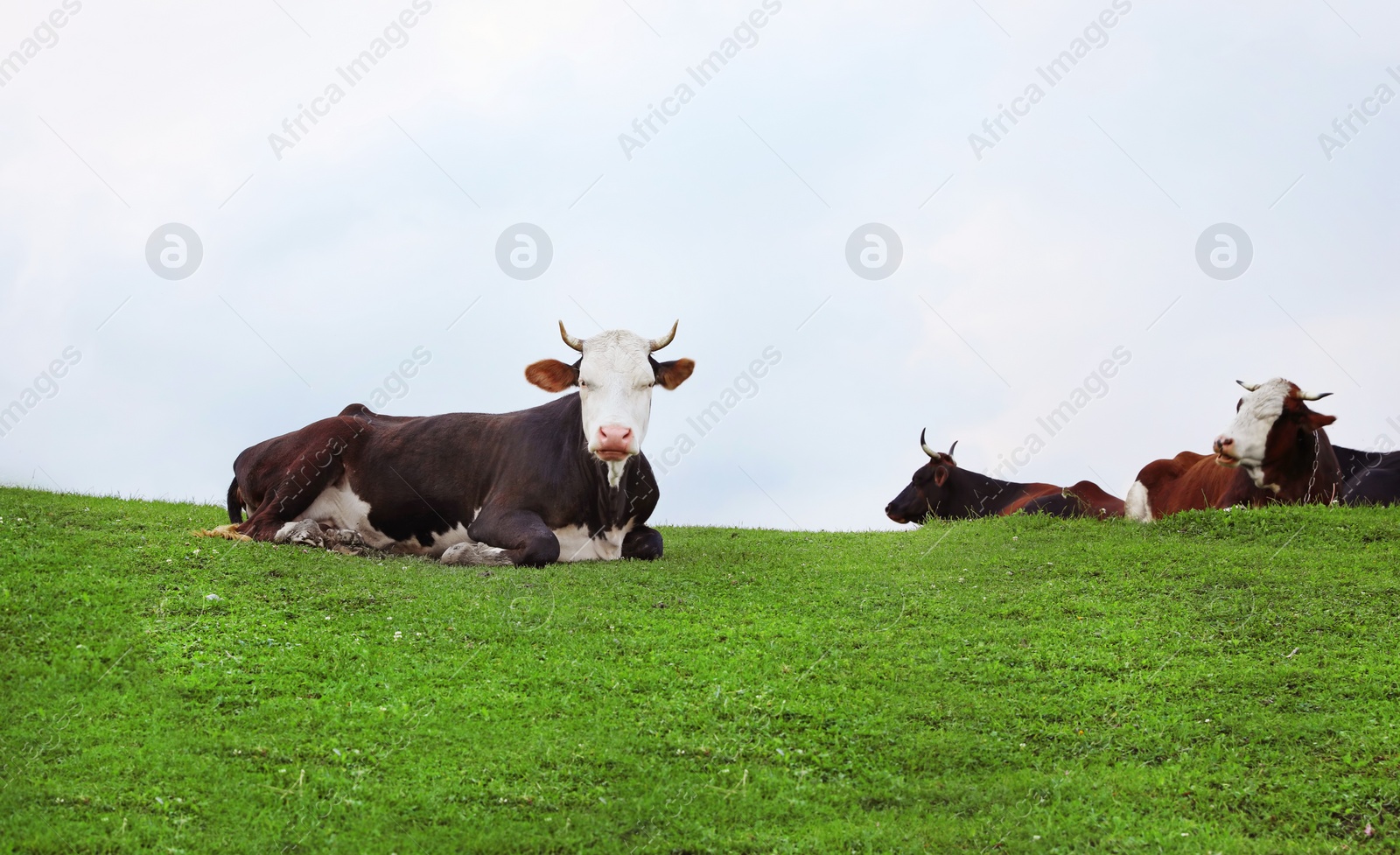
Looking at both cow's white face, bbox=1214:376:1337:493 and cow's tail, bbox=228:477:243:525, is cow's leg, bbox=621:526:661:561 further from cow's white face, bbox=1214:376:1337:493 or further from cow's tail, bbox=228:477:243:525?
cow's white face, bbox=1214:376:1337:493

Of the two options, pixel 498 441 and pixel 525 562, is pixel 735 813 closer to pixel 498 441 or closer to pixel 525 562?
pixel 525 562

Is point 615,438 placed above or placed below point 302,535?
above

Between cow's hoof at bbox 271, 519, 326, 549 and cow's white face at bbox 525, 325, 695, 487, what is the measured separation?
3012 mm

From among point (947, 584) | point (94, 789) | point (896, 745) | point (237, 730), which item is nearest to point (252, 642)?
point (237, 730)

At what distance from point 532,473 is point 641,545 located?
1482 millimetres

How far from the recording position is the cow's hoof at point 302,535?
13.1m

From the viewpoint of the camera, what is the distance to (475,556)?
12.6 metres

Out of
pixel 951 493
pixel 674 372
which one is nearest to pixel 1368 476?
pixel 951 493

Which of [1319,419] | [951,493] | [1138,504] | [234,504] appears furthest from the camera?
[951,493]

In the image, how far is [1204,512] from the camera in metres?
14.3

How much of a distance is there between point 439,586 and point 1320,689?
7228 millimetres

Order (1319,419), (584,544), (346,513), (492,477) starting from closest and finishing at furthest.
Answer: (584,544) → (492,477) → (346,513) → (1319,419)

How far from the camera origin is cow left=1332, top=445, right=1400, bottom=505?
55.0ft

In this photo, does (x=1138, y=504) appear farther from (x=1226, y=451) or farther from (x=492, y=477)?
(x=492, y=477)
